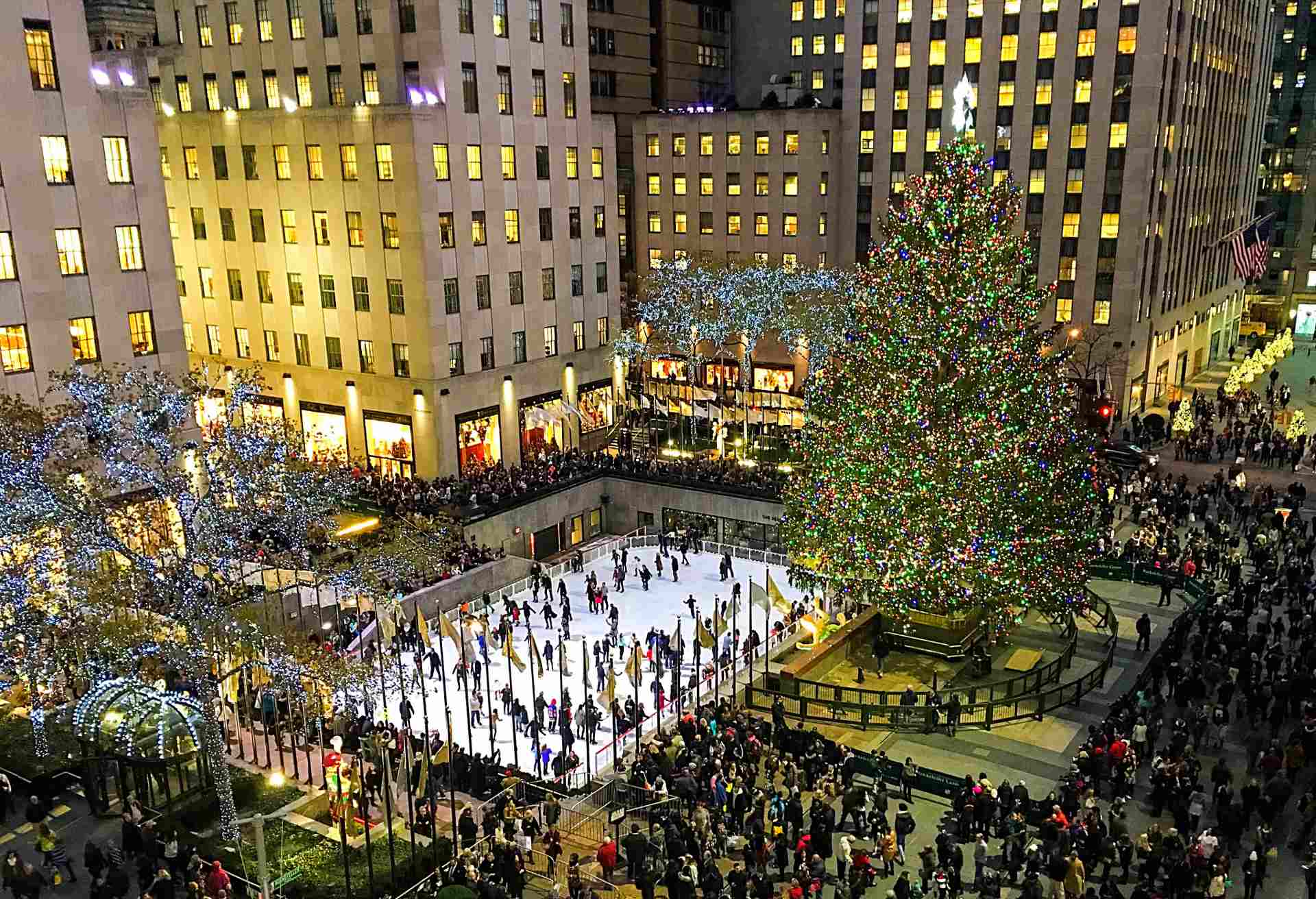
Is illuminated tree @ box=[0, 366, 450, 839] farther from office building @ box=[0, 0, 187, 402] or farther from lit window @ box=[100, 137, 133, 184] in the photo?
lit window @ box=[100, 137, 133, 184]

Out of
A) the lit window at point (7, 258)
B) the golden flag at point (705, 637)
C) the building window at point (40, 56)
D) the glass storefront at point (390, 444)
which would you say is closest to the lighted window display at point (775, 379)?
the glass storefront at point (390, 444)

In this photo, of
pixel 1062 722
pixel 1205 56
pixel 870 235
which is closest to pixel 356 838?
pixel 1062 722

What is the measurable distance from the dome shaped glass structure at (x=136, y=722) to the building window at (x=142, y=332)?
16.5 meters

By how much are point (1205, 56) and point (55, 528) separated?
6991cm

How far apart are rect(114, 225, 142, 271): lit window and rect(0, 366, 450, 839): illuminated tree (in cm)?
1173

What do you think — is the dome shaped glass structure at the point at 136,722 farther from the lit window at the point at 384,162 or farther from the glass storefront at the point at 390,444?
the lit window at the point at 384,162

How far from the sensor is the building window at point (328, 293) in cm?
4862

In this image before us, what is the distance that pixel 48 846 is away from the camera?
20.5 m

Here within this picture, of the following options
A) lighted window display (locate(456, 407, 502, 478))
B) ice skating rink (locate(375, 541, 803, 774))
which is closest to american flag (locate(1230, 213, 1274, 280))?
ice skating rink (locate(375, 541, 803, 774))

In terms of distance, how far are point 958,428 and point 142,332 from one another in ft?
88.9

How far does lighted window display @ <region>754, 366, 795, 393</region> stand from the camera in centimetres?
6875

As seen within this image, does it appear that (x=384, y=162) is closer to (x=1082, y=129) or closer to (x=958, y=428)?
(x=958, y=428)

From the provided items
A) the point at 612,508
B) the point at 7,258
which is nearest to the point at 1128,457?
the point at 612,508

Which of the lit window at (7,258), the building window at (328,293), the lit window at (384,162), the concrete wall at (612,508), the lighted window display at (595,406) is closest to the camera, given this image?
the lit window at (7,258)
